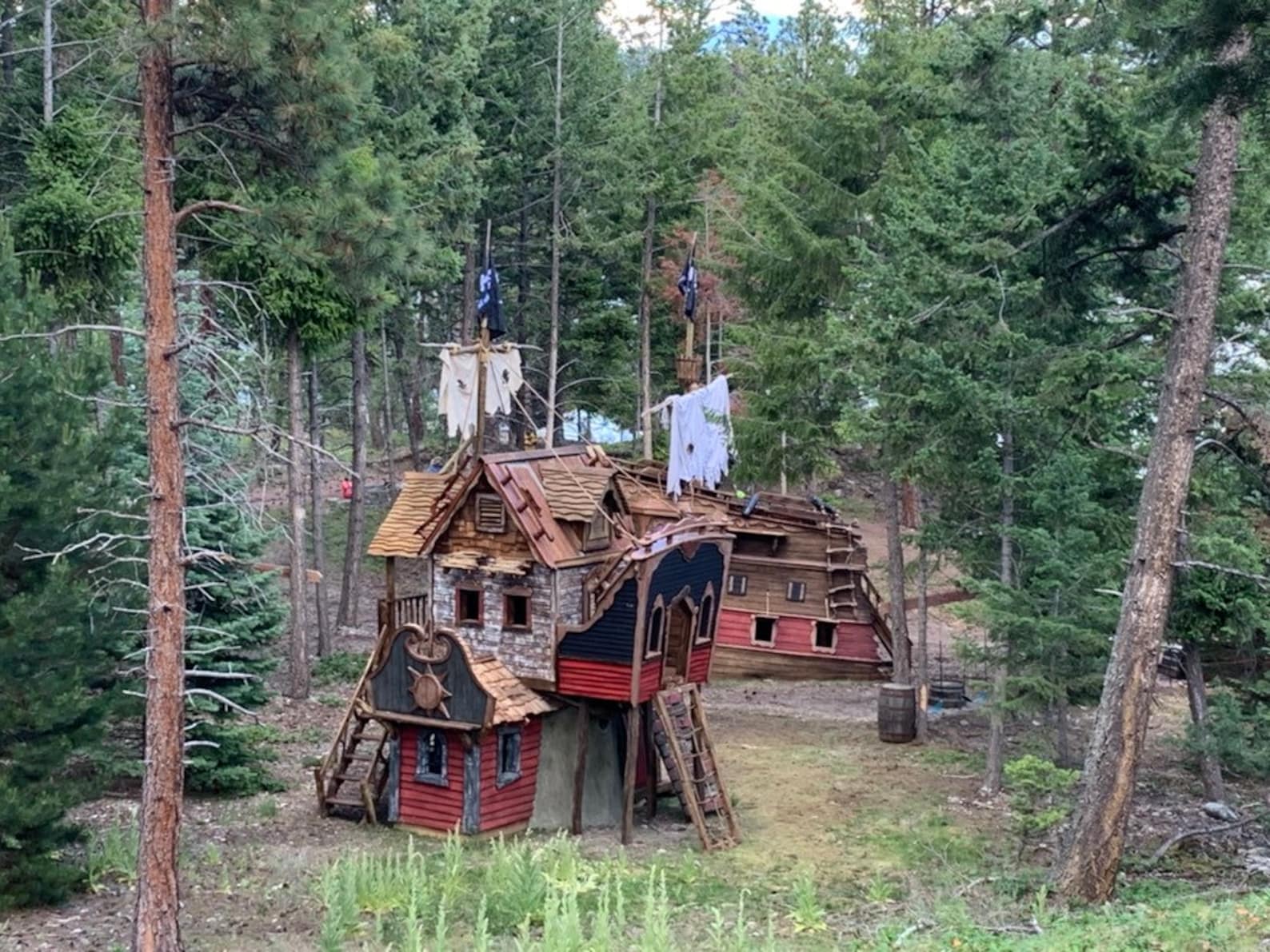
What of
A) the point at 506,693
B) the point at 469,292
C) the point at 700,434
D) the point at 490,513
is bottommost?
the point at 506,693

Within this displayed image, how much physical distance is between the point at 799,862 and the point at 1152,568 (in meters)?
6.35

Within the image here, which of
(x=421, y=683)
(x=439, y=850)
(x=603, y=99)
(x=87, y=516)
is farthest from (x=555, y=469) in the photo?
(x=603, y=99)

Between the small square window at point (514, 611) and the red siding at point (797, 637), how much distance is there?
10.4m

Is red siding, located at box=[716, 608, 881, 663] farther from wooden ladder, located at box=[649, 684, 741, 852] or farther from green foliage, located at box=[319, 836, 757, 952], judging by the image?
green foliage, located at box=[319, 836, 757, 952]

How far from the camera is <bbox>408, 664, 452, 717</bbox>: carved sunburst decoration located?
17.8m

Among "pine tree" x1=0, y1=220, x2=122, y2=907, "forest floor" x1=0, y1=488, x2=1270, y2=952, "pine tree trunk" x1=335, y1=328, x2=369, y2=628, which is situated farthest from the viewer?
"pine tree trunk" x1=335, y1=328, x2=369, y2=628

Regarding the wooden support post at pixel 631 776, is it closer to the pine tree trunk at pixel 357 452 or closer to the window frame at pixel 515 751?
the window frame at pixel 515 751

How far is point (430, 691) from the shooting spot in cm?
1789

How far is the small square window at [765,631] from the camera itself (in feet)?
94.8

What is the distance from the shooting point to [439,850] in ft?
57.1

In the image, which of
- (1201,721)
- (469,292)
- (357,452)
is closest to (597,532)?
(1201,721)

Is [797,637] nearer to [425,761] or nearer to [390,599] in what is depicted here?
[390,599]

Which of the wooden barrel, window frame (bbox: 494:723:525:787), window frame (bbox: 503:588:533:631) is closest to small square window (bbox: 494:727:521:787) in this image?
window frame (bbox: 494:723:525:787)

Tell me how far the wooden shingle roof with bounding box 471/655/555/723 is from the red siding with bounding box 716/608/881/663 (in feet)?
34.6
